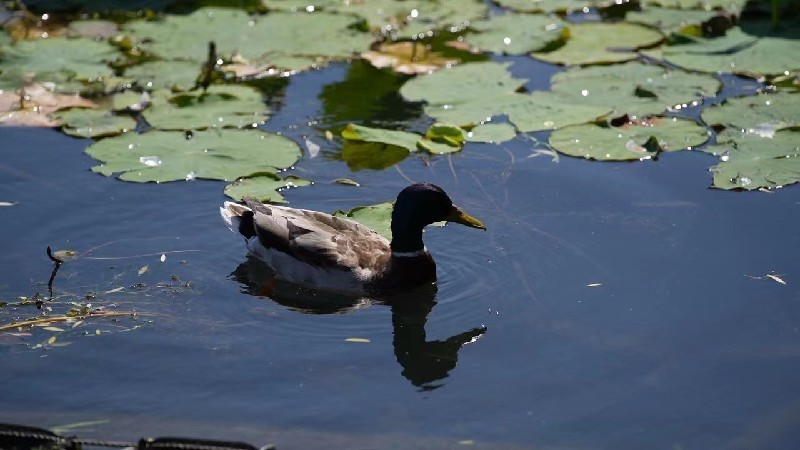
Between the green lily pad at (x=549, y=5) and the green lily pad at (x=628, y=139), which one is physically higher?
the green lily pad at (x=549, y=5)

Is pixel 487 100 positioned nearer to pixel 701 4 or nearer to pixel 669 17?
pixel 669 17

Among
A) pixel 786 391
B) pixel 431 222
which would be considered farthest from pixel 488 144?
pixel 786 391

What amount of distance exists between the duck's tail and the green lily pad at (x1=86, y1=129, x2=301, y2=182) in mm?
783

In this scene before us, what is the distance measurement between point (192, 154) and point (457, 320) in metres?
3.04

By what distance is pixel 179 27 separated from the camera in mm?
13102

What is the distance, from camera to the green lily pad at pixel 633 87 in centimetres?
1120

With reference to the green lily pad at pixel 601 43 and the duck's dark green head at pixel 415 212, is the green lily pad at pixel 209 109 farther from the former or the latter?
the green lily pad at pixel 601 43

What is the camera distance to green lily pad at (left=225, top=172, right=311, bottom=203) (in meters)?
9.79

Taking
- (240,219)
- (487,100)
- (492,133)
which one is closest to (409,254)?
(240,219)

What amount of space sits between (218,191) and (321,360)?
8.63 ft

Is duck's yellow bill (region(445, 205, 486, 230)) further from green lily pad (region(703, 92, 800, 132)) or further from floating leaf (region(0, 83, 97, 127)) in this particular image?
floating leaf (region(0, 83, 97, 127))

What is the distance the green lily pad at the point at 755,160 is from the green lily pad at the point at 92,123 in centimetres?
494

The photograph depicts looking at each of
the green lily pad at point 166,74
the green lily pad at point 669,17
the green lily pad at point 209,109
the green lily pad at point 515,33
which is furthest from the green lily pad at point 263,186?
the green lily pad at point 669,17

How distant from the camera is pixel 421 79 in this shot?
11.8 meters
